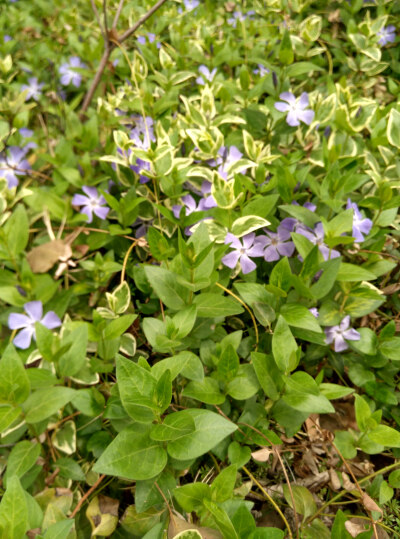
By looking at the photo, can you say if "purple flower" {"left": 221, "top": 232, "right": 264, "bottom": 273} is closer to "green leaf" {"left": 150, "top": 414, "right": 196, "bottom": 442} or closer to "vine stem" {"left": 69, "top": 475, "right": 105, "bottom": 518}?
"green leaf" {"left": 150, "top": 414, "right": 196, "bottom": 442}

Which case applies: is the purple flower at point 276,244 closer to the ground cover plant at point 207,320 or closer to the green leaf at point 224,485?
the ground cover plant at point 207,320

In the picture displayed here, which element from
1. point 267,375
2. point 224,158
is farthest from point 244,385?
point 224,158

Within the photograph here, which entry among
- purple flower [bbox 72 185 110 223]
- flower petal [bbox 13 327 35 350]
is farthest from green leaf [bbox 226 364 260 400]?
purple flower [bbox 72 185 110 223]

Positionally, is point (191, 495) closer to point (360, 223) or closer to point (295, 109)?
point (360, 223)

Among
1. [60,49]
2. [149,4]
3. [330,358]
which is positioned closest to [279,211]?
[330,358]

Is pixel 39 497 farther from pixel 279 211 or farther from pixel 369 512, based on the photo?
pixel 279 211

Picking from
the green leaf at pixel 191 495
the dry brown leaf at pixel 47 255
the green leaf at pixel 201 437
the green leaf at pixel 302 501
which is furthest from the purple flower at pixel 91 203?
the green leaf at pixel 302 501

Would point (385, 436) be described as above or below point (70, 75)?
below
